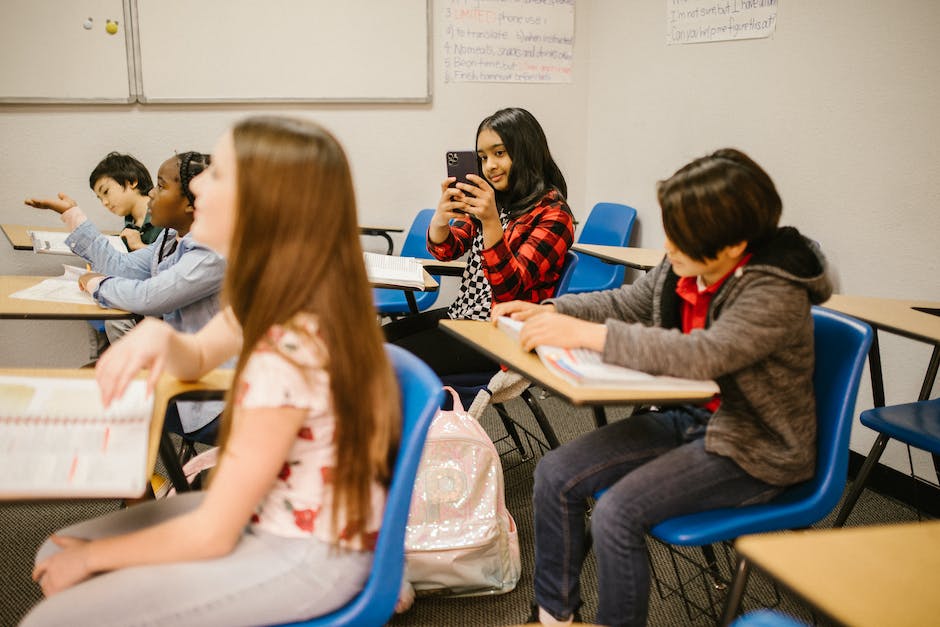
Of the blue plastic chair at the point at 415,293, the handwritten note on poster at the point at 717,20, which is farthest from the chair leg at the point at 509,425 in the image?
the handwritten note on poster at the point at 717,20

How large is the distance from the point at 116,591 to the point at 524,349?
0.75 metres

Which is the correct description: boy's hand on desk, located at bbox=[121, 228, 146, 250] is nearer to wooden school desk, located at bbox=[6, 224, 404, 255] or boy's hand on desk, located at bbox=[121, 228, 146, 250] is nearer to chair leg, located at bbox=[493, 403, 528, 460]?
wooden school desk, located at bbox=[6, 224, 404, 255]

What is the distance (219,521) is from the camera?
82 centimetres

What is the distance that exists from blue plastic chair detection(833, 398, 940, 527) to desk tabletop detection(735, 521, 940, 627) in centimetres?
104

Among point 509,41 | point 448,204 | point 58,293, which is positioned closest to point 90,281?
point 58,293

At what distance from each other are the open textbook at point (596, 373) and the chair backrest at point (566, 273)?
0.70 m

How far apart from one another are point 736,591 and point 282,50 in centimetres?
313

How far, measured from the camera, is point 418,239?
3375mm

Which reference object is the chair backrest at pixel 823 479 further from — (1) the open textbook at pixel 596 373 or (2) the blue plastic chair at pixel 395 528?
(2) the blue plastic chair at pixel 395 528

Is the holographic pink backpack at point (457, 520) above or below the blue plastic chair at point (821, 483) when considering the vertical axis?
below

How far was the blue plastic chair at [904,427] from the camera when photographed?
1.60 meters

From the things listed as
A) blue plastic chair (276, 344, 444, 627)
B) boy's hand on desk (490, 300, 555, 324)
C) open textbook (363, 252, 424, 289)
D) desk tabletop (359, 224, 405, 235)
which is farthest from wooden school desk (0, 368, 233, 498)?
desk tabletop (359, 224, 405, 235)

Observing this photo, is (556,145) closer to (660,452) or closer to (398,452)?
(660,452)

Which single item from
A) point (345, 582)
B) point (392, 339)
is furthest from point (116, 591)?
point (392, 339)
